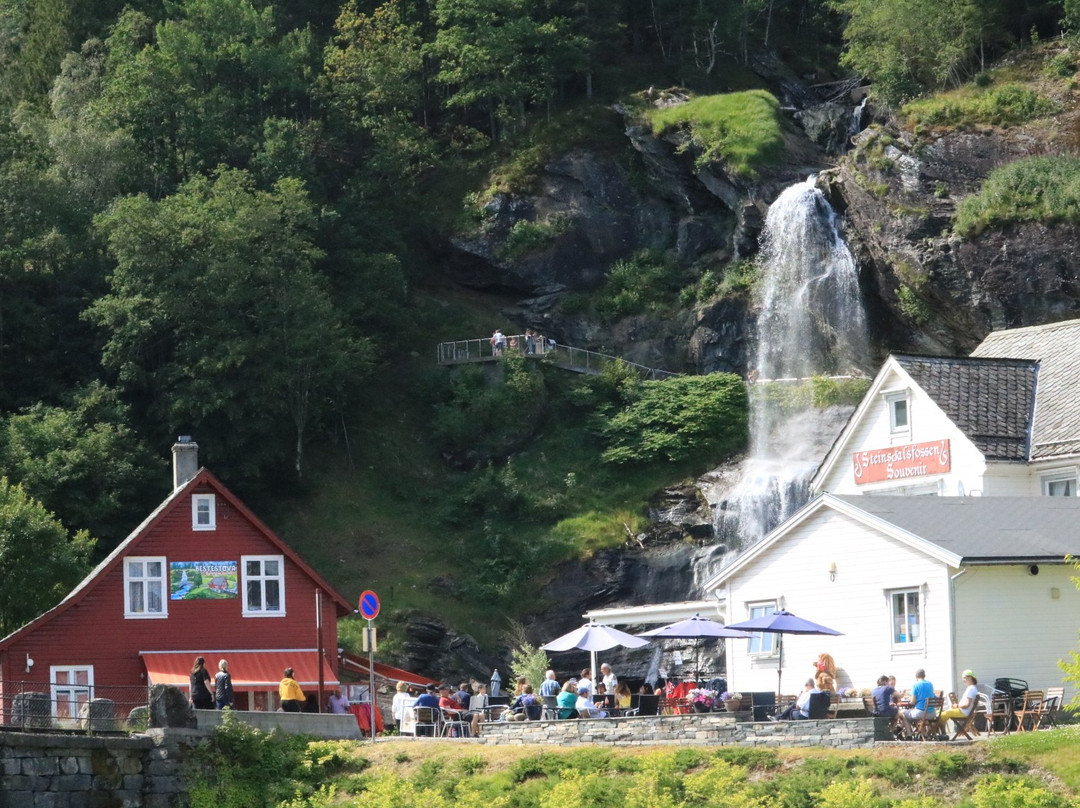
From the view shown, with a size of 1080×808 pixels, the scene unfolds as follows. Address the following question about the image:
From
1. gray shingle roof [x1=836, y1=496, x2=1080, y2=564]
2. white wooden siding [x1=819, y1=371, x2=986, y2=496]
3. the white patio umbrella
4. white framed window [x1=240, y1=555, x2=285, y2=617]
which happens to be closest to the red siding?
white framed window [x1=240, y1=555, x2=285, y2=617]

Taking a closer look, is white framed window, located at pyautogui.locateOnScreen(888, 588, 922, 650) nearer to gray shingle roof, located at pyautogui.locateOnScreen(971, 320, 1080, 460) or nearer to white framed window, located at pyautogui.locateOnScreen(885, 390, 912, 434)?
gray shingle roof, located at pyautogui.locateOnScreen(971, 320, 1080, 460)

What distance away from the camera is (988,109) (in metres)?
62.4

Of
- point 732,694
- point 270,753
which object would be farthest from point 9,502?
point 732,694

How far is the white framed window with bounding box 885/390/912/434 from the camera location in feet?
142

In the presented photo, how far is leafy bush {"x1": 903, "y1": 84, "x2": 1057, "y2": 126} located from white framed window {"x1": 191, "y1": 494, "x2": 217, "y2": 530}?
2845 cm

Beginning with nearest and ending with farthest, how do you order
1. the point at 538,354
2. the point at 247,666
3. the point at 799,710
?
the point at 799,710, the point at 247,666, the point at 538,354

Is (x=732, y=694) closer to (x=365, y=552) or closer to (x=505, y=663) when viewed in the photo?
(x=505, y=663)

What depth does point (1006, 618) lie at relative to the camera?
3325cm

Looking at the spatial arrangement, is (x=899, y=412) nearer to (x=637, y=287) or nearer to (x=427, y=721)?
(x=427, y=721)

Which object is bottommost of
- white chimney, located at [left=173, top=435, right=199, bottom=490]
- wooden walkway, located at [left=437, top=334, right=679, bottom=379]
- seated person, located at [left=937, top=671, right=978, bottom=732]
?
seated person, located at [left=937, top=671, right=978, bottom=732]

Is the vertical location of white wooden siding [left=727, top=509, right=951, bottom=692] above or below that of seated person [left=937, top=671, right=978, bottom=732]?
above

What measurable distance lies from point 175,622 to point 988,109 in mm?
32053

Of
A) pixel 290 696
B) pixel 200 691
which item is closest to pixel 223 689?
pixel 200 691

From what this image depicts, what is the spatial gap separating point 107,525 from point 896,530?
30.3 meters
